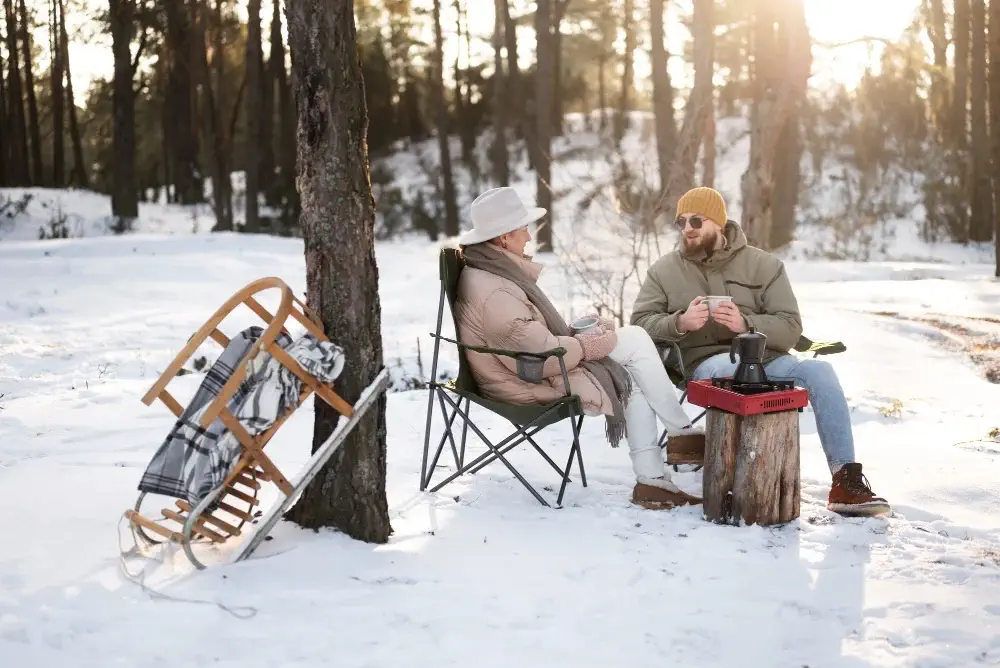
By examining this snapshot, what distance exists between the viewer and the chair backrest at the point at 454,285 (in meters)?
4.05

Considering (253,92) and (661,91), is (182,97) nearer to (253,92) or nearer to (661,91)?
(253,92)

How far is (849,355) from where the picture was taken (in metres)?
7.14

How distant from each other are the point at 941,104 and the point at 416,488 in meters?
20.6

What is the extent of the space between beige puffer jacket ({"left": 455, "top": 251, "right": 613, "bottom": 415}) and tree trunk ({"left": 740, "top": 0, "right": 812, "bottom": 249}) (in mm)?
4984

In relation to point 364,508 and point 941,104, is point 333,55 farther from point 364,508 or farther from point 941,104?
point 941,104

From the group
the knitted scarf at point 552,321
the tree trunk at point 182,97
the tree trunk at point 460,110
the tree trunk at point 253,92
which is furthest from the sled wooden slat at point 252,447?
the tree trunk at point 460,110

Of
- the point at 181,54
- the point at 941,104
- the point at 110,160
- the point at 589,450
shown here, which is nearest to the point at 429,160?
the point at 181,54

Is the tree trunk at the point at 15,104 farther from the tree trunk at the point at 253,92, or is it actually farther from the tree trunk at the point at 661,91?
the tree trunk at the point at 661,91

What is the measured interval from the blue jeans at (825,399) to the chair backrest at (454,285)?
3.60 ft

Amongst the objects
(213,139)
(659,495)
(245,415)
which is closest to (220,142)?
(213,139)

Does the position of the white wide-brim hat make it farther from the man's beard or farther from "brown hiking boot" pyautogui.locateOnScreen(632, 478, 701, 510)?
"brown hiking boot" pyautogui.locateOnScreen(632, 478, 701, 510)

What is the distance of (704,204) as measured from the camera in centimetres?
450

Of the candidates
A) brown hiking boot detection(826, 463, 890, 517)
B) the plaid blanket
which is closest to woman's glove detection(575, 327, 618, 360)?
brown hiking boot detection(826, 463, 890, 517)

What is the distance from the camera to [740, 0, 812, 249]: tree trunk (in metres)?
8.64
